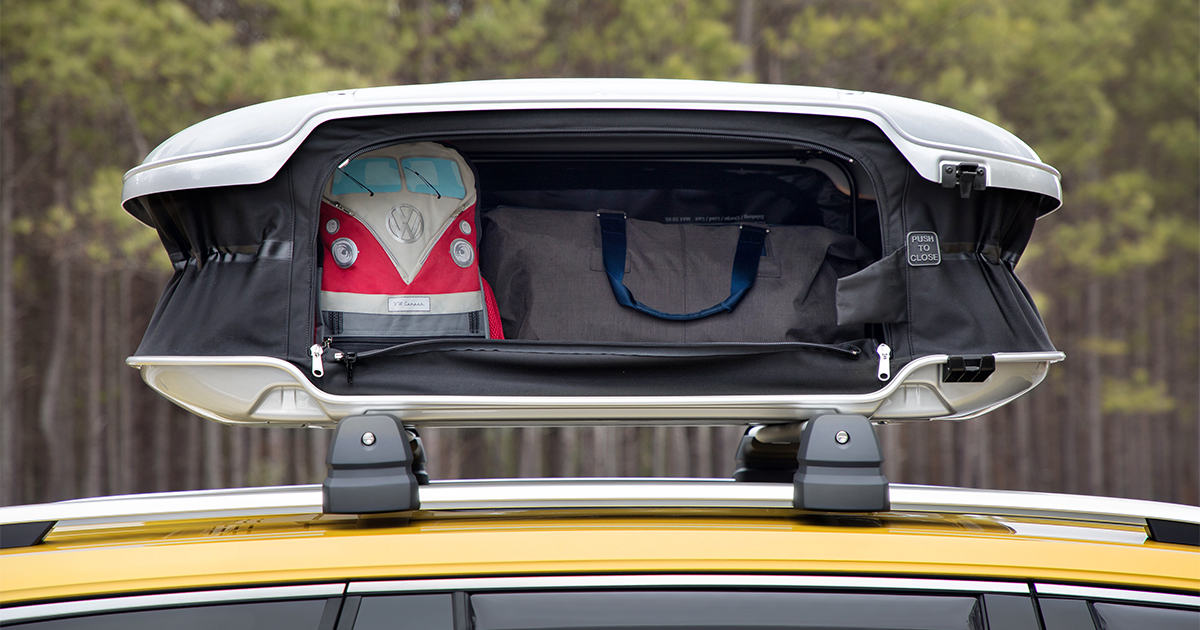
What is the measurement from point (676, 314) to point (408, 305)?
909 millimetres

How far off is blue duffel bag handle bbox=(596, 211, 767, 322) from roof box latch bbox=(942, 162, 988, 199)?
0.84 m

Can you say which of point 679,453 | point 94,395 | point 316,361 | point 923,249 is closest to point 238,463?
point 94,395

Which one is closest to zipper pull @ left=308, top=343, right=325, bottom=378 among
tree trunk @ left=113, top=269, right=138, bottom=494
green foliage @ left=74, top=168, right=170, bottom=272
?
green foliage @ left=74, top=168, right=170, bottom=272

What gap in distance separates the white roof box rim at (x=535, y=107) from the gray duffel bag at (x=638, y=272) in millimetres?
672

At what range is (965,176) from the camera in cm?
183

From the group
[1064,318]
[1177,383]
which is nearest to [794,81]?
[1064,318]

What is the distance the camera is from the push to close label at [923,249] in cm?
190

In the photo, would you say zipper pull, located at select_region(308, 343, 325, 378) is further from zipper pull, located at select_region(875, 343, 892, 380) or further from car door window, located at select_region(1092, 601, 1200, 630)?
car door window, located at select_region(1092, 601, 1200, 630)

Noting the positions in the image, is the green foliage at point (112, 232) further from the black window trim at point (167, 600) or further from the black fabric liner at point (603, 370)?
the black window trim at point (167, 600)

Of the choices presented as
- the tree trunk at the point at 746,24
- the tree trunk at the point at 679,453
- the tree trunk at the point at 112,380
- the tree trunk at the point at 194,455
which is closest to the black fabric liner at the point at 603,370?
the tree trunk at the point at 746,24

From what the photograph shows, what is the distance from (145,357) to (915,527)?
1.69 metres

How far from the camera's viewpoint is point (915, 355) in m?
1.90

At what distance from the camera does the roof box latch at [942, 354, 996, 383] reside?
1.85 m

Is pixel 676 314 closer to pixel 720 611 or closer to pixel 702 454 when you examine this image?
pixel 720 611
